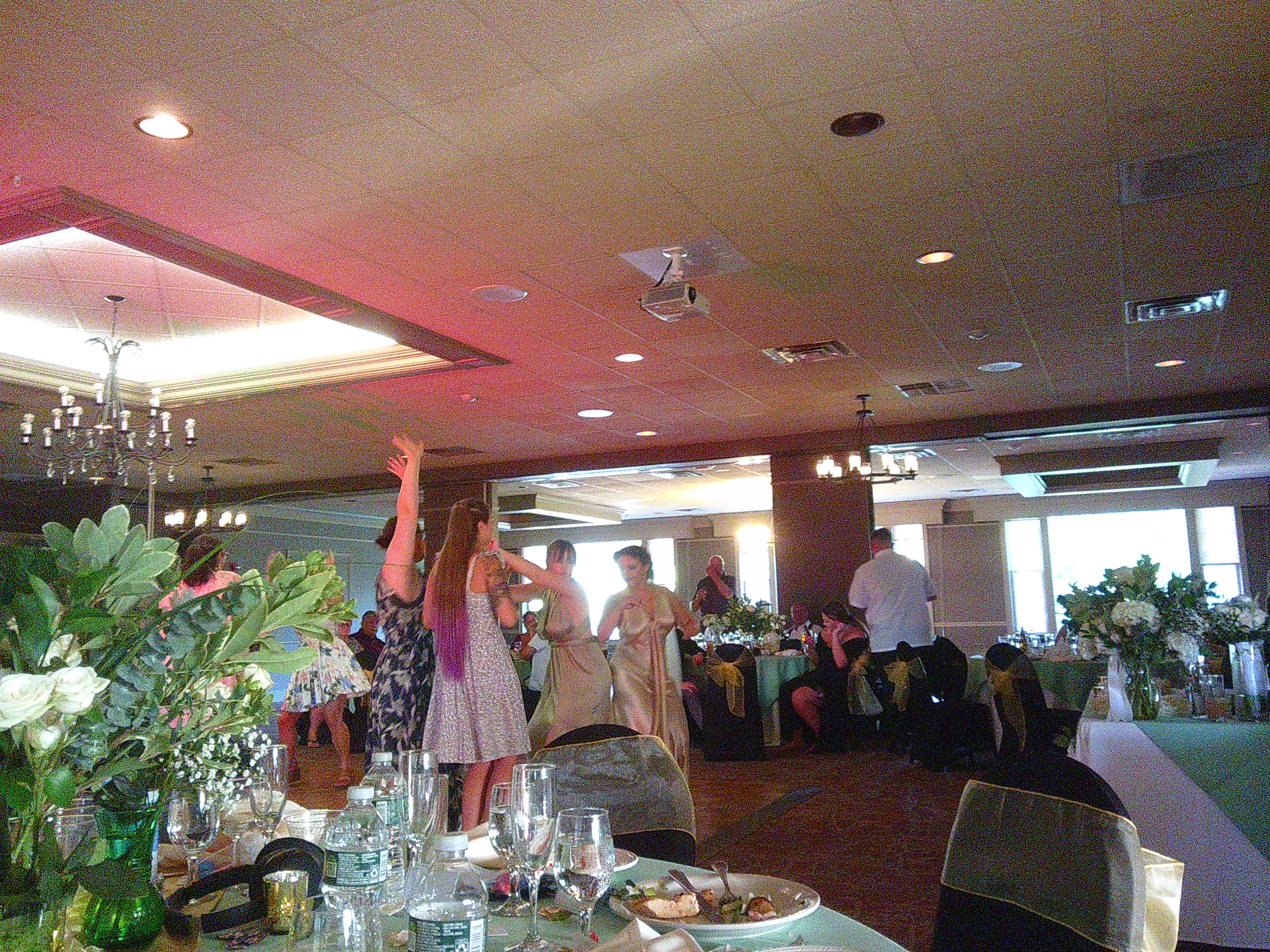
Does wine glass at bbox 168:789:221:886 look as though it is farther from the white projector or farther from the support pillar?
the support pillar

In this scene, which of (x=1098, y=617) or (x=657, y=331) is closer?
(x=1098, y=617)

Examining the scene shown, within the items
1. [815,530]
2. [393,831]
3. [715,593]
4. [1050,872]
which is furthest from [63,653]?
[815,530]

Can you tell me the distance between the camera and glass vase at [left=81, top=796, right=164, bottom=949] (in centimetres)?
138

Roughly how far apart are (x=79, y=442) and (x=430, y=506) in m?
5.13

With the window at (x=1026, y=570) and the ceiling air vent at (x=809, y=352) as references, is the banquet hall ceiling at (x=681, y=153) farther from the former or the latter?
the window at (x=1026, y=570)

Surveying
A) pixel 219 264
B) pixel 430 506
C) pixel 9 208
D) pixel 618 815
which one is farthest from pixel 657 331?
pixel 430 506

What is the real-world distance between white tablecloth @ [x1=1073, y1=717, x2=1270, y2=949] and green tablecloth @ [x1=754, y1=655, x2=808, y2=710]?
15.9 ft

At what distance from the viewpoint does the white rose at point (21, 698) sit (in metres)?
0.92

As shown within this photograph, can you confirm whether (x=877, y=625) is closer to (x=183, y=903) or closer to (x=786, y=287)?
(x=786, y=287)

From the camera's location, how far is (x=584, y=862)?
1389 mm

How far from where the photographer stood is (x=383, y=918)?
1.50m

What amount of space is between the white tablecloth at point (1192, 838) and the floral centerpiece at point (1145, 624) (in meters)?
0.21

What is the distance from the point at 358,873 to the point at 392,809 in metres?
0.32

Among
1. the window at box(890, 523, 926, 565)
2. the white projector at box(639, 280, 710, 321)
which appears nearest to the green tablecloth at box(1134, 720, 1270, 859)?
the white projector at box(639, 280, 710, 321)
